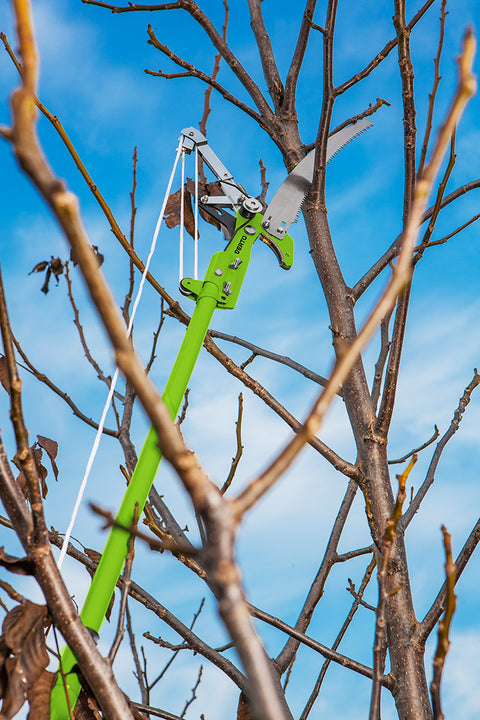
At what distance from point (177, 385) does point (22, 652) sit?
902 mm

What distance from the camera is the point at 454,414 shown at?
222 centimetres

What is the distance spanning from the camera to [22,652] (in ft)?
3.19

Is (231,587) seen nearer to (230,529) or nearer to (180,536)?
(230,529)

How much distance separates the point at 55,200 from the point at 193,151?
223cm

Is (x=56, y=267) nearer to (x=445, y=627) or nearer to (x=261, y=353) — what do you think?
(x=261, y=353)

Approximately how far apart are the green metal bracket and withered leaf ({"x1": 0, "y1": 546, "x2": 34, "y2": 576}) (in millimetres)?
152

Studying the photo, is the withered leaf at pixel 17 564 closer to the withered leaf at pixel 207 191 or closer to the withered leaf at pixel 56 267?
the withered leaf at pixel 56 267

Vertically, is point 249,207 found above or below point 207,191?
below

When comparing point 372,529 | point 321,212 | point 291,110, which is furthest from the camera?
point 291,110

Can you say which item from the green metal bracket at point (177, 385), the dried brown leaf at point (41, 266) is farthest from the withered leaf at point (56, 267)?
the green metal bracket at point (177, 385)

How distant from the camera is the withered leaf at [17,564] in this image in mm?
898

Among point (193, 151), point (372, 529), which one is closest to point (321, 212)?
point (193, 151)

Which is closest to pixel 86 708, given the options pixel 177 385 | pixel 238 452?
pixel 177 385

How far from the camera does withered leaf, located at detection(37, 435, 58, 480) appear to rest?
61.4 inches
